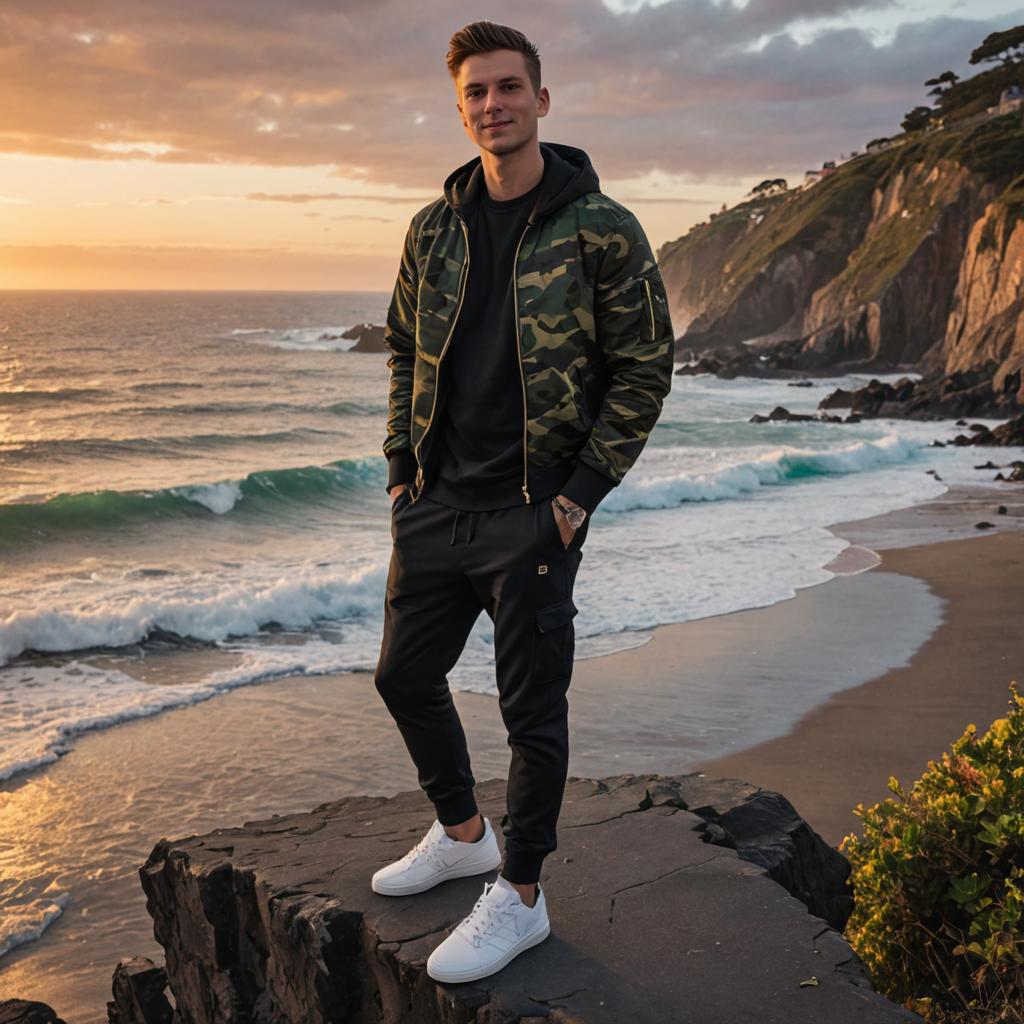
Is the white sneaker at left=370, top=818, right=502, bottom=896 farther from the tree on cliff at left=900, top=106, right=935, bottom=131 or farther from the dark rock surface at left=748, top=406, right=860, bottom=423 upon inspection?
the tree on cliff at left=900, top=106, right=935, bottom=131

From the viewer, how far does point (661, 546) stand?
16.0 m

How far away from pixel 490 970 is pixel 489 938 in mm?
83

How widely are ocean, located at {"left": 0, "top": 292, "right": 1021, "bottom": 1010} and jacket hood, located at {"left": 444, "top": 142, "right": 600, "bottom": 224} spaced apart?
430 centimetres

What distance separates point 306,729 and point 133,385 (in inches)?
1552

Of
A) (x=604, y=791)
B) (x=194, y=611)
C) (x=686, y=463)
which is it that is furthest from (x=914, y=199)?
(x=604, y=791)

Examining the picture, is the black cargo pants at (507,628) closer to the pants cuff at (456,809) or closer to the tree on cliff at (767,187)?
the pants cuff at (456,809)

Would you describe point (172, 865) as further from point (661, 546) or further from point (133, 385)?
point (133, 385)

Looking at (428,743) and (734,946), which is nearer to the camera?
(734,946)

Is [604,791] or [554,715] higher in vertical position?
[554,715]

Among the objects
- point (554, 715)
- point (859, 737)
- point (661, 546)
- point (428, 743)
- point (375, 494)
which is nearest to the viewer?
point (554, 715)

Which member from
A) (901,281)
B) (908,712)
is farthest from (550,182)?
(901,281)

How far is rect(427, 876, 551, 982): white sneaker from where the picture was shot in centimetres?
310

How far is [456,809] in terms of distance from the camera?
11.8 feet

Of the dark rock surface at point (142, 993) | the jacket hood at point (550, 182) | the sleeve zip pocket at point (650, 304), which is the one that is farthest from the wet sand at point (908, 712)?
the jacket hood at point (550, 182)
